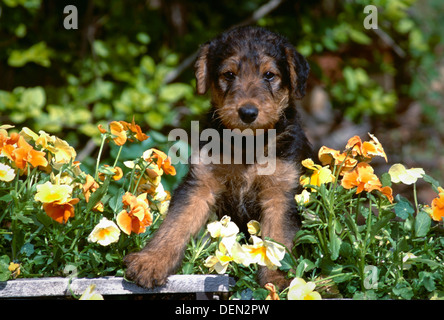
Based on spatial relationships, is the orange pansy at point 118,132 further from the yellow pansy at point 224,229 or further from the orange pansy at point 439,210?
the orange pansy at point 439,210

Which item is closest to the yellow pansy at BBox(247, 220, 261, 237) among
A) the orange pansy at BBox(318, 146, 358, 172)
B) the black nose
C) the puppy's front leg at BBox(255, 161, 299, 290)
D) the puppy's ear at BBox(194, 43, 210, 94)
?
the puppy's front leg at BBox(255, 161, 299, 290)

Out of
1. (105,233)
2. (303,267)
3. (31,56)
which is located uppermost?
(31,56)

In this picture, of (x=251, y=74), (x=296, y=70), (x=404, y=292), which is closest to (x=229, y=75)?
(x=251, y=74)

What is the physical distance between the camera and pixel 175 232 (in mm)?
2568

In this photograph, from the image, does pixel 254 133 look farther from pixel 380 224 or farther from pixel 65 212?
pixel 65 212

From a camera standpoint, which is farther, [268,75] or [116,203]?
[268,75]

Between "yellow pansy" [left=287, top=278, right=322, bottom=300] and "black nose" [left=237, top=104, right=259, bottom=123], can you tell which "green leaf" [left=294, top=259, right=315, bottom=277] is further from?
"black nose" [left=237, top=104, right=259, bottom=123]

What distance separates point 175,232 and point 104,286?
0.50m

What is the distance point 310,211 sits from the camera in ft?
7.68

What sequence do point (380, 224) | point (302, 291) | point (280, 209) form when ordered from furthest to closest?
point (280, 209), point (380, 224), point (302, 291)

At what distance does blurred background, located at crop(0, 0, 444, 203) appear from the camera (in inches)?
201

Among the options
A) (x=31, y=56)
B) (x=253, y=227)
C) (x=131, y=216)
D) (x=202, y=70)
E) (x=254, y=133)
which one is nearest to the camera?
(x=131, y=216)

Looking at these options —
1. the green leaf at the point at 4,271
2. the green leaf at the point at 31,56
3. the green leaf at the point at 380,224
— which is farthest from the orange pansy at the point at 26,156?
the green leaf at the point at 31,56
